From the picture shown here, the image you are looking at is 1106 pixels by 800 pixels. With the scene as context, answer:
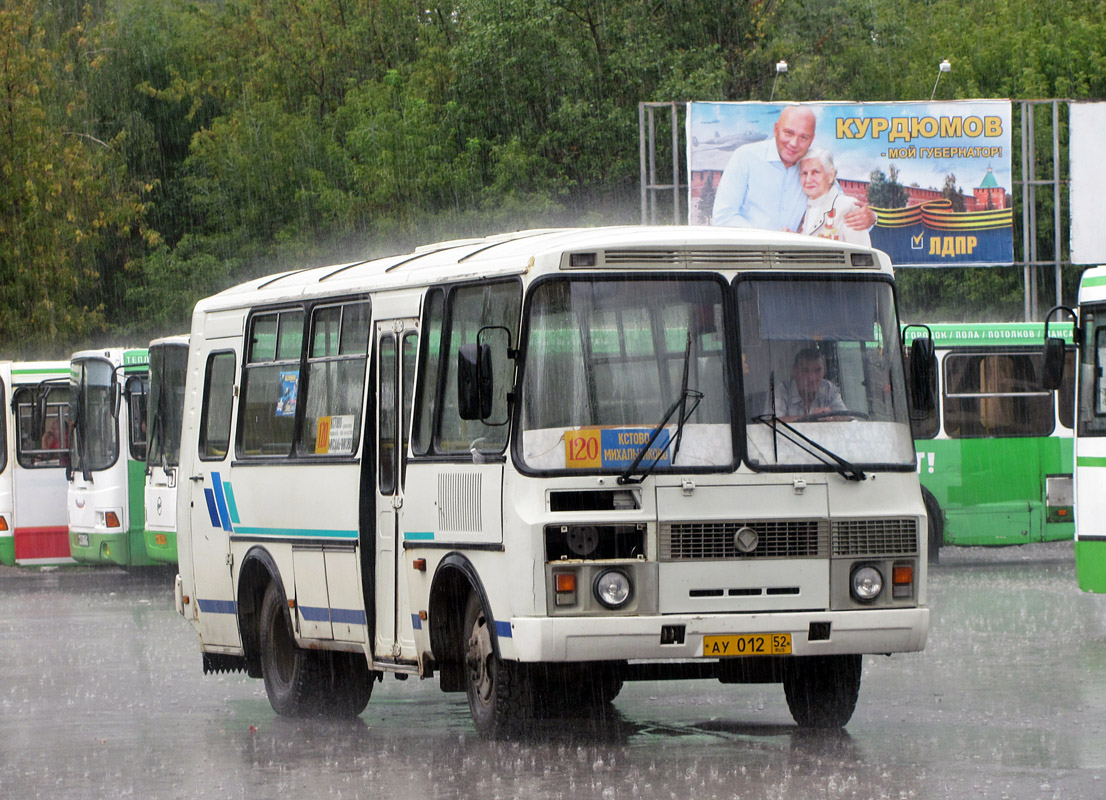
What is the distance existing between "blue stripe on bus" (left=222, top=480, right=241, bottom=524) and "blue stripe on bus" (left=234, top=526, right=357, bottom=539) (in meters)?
0.07

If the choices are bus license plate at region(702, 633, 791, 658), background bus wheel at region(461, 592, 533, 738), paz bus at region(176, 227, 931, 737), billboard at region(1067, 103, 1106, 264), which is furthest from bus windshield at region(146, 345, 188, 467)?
billboard at region(1067, 103, 1106, 264)

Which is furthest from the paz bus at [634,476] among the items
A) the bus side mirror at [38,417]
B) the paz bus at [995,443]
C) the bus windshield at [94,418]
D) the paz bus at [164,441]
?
the bus side mirror at [38,417]

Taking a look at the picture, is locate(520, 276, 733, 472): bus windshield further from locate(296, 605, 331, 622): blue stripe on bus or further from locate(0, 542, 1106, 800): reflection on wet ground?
locate(296, 605, 331, 622): blue stripe on bus

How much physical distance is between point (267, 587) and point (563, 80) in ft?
127

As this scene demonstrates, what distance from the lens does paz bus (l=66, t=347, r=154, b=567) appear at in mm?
26156

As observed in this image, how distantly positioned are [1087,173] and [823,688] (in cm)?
2333

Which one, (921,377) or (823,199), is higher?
(823,199)

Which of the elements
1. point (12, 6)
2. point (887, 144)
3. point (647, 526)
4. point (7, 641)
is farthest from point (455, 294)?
point (12, 6)

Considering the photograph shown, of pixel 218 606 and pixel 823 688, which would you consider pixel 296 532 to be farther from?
pixel 823 688

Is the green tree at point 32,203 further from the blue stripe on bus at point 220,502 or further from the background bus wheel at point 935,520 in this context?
the blue stripe on bus at point 220,502

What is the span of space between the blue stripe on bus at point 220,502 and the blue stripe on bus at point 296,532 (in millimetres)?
161

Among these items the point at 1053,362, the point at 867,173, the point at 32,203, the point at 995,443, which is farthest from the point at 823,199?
the point at 1053,362

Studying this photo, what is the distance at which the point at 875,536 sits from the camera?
10.5 metres

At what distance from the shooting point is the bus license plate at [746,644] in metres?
10.2
